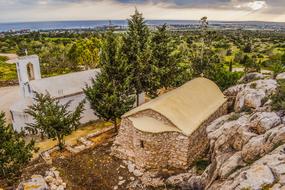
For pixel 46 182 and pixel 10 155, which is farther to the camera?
pixel 46 182

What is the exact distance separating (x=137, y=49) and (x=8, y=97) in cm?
3193

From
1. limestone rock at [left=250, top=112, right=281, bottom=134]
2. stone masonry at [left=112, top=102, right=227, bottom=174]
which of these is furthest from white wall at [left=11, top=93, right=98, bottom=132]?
limestone rock at [left=250, top=112, right=281, bottom=134]

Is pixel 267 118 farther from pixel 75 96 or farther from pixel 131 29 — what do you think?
pixel 75 96

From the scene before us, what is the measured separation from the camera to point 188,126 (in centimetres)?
2077

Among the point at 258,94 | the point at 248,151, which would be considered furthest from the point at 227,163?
the point at 258,94

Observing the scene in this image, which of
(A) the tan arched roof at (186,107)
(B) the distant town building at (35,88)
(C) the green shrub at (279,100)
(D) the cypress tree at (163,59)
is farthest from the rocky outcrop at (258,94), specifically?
(B) the distant town building at (35,88)

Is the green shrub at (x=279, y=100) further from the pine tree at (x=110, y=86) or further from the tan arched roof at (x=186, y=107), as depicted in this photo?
the pine tree at (x=110, y=86)

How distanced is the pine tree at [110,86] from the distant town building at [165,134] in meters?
2.90

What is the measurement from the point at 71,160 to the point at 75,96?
1140cm

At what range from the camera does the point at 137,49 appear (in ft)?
92.1

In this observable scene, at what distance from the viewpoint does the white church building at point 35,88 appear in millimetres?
30406

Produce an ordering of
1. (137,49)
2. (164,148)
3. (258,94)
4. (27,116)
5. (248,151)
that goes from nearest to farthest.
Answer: (248,151) → (164,148) → (258,94) → (137,49) → (27,116)

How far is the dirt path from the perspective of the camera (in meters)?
43.4

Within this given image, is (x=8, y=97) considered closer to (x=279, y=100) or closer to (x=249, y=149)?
(x=279, y=100)
